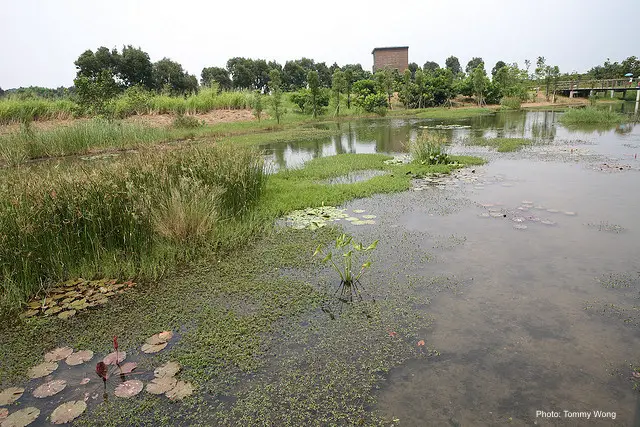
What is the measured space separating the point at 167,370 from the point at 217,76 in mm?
55582

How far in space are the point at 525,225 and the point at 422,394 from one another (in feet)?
13.3

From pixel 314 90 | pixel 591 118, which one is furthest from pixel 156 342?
pixel 314 90

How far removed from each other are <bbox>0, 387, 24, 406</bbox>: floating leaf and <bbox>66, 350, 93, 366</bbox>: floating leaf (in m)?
0.35

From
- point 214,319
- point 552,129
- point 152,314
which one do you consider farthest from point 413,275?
point 552,129

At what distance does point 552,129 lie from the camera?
1870 cm

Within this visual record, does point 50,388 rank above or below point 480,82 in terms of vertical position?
below

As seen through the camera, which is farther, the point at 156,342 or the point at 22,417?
the point at 156,342

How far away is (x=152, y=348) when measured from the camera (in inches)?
130

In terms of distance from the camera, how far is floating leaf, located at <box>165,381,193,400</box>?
2.77 metres

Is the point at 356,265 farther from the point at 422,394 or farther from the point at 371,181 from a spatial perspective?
the point at 371,181

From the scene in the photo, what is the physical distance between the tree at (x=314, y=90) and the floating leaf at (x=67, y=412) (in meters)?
29.5

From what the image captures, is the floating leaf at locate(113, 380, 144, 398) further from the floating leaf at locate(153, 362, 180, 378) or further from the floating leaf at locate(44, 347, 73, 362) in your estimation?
the floating leaf at locate(44, 347, 73, 362)

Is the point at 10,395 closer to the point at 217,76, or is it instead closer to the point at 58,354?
the point at 58,354

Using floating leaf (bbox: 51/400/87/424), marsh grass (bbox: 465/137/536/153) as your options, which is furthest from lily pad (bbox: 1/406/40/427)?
marsh grass (bbox: 465/137/536/153)
